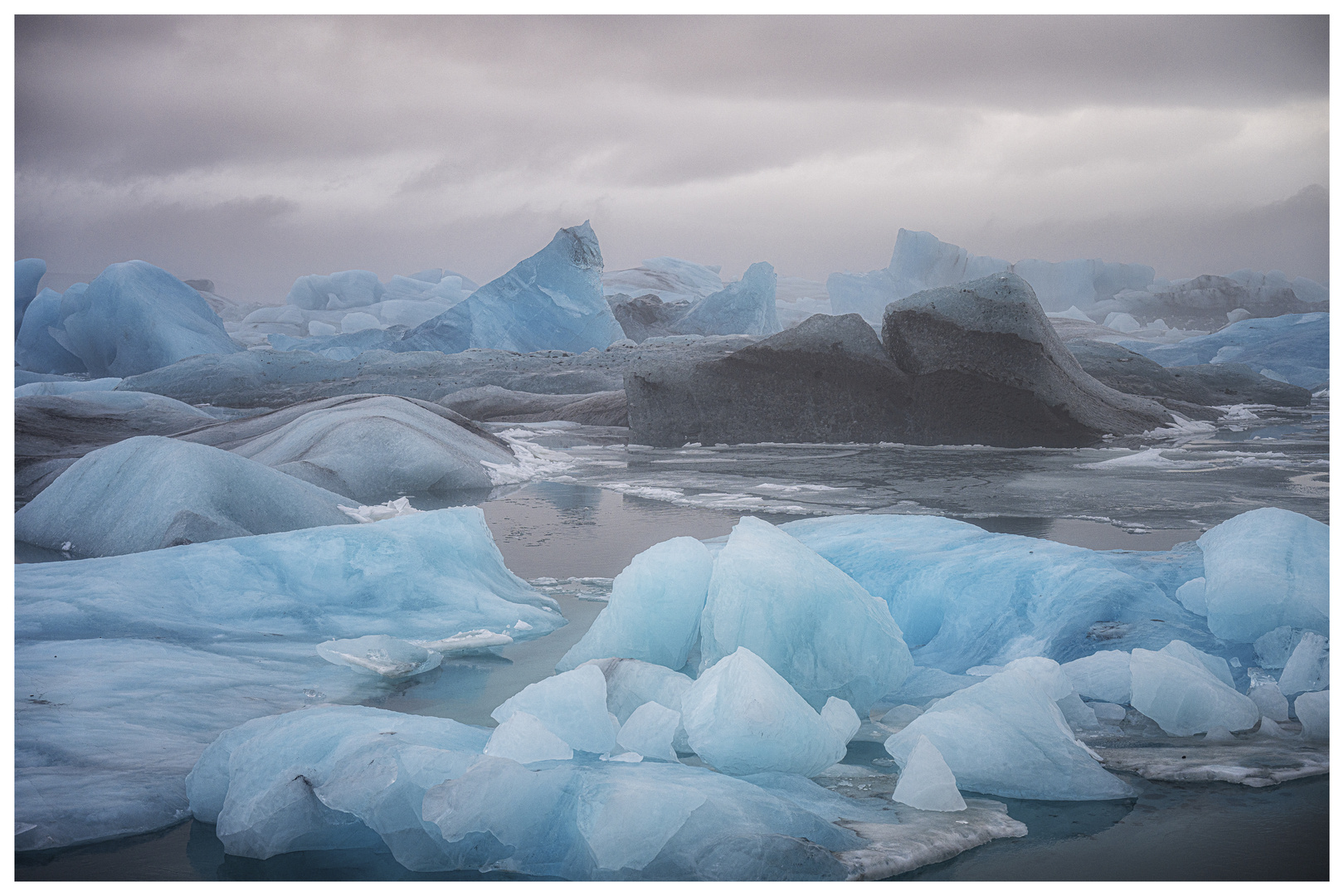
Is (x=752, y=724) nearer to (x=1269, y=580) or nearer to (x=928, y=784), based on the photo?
(x=928, y=784)

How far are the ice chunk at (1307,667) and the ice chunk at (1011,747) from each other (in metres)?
0.76

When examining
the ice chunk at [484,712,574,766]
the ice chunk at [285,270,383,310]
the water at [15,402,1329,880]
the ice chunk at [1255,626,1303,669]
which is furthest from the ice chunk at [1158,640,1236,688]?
the ice chunk at [285,270,383,310]

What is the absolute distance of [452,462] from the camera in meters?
7.35

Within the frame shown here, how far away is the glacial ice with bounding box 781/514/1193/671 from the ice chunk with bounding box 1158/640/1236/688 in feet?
0.76

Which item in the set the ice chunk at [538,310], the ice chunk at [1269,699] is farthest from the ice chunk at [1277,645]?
the ice chunk at [538,310]

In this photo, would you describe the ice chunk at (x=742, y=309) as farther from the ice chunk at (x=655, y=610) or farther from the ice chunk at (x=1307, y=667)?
the ice chunk at (x=1307, y=667)

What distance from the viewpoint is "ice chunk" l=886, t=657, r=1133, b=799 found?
2.24m

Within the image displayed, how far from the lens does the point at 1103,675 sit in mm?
2828

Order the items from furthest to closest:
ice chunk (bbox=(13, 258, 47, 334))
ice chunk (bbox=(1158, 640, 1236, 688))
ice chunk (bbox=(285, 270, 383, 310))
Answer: ice chunk (bbox=(285, 270, 383, 310)), ice chunk (bbox=(13, 258, 47, 334)), ice chunk (bbox=(1158, 640, 1236, 688))

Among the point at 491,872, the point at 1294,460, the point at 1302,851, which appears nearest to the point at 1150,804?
the point at 1302,851

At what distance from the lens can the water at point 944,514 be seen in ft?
6.34

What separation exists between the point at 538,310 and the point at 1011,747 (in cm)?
1749

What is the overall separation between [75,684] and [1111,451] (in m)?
8.53

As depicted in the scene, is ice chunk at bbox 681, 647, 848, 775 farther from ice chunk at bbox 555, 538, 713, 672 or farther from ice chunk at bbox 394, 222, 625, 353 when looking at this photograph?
ice chunk at bbox 394, 222, 625, 353
